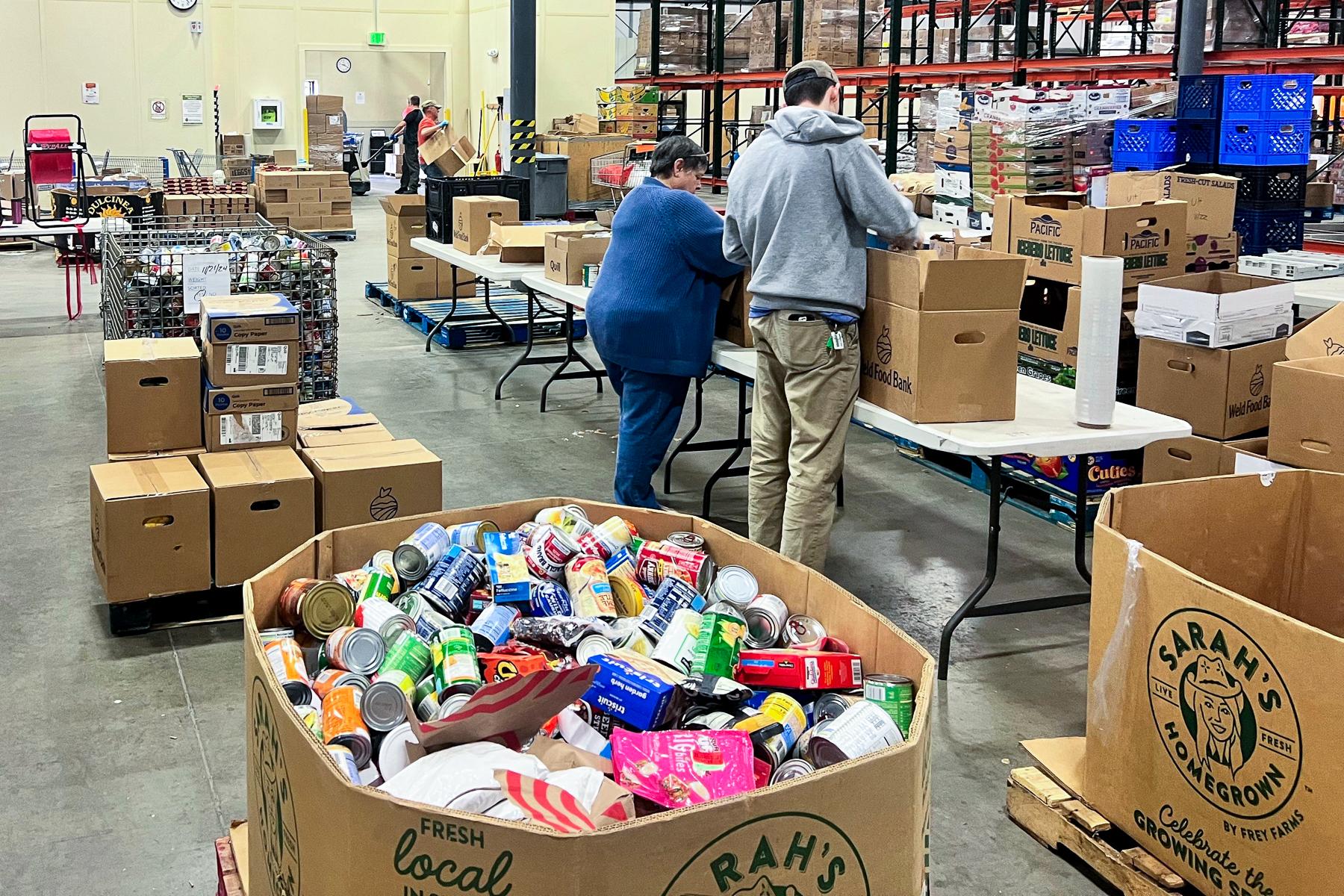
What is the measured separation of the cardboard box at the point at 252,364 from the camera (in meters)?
4.55

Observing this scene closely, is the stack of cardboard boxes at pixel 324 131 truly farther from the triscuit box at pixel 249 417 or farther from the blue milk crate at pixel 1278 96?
the triscuit box at pixel 249 417

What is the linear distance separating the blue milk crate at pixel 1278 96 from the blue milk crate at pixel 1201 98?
13 centimetres

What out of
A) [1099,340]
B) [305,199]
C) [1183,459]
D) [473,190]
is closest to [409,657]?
[1099,340]

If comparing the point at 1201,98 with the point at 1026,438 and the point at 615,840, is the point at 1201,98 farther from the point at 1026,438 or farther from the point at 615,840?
the point at 615,840

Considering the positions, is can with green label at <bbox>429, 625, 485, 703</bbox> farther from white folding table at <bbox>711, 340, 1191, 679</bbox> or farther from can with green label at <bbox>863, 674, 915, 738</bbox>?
white folding table at <bbox>711, 340, 1191, 679</bbox>

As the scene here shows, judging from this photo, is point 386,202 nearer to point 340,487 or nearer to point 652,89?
point 340,487

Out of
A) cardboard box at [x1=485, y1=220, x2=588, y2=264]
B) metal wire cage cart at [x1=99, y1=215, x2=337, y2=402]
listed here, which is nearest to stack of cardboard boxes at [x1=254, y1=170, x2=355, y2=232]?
cardboard box at [x1=485, y1=220, x2=588, y2=264]

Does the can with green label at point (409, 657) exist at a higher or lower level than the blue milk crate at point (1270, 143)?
lower

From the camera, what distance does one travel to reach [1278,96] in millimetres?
6117

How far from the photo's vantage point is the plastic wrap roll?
3.76 metres

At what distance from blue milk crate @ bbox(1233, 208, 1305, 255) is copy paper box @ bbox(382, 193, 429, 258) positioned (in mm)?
5941

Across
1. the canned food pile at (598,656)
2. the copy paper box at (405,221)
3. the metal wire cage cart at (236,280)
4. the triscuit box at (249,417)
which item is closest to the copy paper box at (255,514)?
the triscuit box at (249,417)

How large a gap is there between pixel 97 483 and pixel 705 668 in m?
2.89

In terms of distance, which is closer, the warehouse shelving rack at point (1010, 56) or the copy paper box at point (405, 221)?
the warehouse shelving rack at point (1010, 56)
